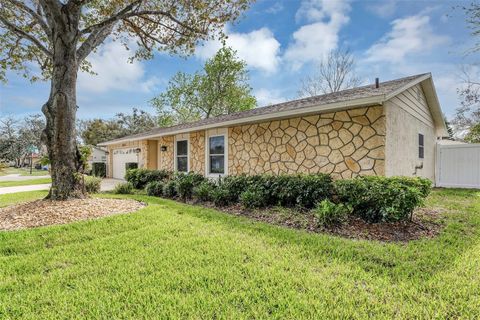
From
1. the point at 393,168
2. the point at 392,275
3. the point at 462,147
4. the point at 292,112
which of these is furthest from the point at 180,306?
the point at 462,147

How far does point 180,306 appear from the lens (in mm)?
2330

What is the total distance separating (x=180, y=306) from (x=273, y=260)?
4.48ft

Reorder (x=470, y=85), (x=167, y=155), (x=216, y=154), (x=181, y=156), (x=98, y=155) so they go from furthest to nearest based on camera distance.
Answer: (x=98, y=155) → (x=470, y=85) → (x=167, y=155) → (x=181, y=156) → (x=216, y=154)

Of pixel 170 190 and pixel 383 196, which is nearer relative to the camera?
Result: pixel 383 196

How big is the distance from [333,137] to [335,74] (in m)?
18.3

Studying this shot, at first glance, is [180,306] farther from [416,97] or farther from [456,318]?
[416,97]

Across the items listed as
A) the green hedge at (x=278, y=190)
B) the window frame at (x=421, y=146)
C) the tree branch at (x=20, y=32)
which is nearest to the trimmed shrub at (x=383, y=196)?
the green hedge at (x=278, y=190)

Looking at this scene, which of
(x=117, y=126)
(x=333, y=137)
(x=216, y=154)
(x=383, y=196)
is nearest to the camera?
(x=383, y=196)

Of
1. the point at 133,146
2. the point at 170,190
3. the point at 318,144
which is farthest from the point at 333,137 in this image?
the point at 133,146

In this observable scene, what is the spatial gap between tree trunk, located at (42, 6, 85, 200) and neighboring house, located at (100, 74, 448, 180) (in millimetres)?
4619

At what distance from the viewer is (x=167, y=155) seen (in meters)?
12.9

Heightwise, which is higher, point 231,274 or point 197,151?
point 197,151

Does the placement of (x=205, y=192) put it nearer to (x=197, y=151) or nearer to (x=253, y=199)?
(x=253, y=199)

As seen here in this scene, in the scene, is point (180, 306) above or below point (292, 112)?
below
